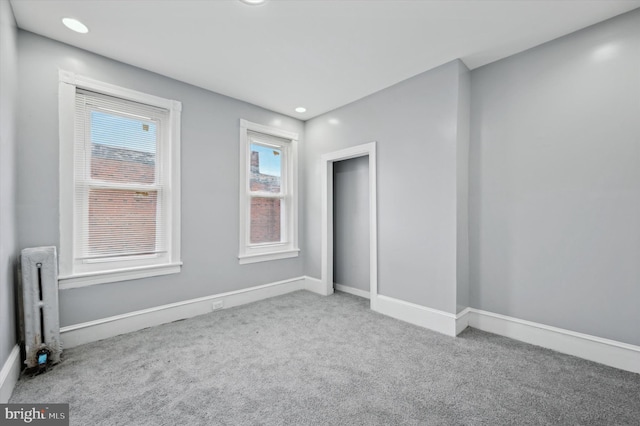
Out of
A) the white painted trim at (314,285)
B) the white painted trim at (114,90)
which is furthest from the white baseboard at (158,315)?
the white painted trim at (114,90)

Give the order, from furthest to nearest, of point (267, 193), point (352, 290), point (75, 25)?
point (352, 290)
point (267, 193)
point (75, 25)

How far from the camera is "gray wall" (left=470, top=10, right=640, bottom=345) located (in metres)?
2.21

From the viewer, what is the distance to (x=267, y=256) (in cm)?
409

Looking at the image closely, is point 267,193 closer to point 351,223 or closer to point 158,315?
point 351,223

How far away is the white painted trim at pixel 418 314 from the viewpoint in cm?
285

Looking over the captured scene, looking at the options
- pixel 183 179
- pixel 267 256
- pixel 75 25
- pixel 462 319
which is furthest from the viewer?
pixel 267 256

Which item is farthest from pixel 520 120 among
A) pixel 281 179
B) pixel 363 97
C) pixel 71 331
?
pixel 71 331

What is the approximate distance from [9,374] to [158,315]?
1234mm

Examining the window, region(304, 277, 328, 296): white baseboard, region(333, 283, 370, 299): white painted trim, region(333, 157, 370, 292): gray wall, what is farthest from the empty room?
region(304, 277, 328, 296): white baseboard

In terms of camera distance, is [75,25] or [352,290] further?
[352,290]

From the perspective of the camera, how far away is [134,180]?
3000 mm

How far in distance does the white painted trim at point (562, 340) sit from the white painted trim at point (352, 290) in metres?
1.50

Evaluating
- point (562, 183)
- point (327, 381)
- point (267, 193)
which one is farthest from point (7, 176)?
point (562, 183)

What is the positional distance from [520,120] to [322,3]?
216 centimetres
